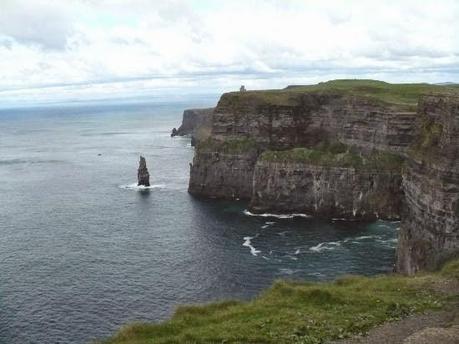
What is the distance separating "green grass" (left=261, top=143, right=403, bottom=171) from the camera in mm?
119000

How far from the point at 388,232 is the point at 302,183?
26298mm

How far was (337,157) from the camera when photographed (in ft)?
414

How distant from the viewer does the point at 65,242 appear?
101 metres

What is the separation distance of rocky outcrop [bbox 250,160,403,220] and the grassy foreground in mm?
68560

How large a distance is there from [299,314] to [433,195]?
40650 millimetres

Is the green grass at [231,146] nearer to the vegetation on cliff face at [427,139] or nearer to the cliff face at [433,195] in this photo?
the vegetation on cliff face at [427,139]

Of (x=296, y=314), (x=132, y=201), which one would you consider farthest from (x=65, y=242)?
(x=296, y=314)

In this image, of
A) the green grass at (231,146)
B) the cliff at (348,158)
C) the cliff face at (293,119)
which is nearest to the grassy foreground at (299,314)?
the cliff at (348,158)

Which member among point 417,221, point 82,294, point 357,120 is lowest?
point 82,294

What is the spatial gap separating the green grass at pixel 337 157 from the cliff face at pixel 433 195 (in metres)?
34.1

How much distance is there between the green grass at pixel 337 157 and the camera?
390 feet

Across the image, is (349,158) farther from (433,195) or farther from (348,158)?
(433,195)

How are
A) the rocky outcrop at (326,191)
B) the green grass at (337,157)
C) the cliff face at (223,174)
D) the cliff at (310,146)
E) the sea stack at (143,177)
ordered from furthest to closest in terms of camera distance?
the sea stack at (143,177), the cliff face at (223,174), the green grass at (337,157), the cliff at (310,146), the rocky outcrop at (326,191)

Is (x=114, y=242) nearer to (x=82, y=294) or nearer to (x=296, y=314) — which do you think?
(x=82, y=294)
